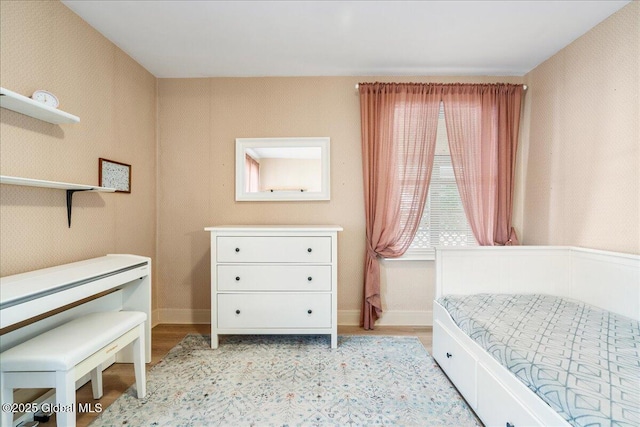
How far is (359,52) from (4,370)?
10.5 feet

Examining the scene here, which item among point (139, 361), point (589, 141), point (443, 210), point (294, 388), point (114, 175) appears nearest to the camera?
point (139, 361)

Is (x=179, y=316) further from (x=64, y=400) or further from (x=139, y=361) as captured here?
(x=64, y=400)

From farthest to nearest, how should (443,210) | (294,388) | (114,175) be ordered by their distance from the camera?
(443,210) < (114,175) < (294,388)

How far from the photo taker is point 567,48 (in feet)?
8.70

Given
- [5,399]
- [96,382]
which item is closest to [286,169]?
[96,382]

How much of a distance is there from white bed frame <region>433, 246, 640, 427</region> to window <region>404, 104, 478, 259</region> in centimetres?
76

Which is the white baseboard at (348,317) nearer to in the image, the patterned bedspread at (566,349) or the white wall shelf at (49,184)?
the patterned bedspread at (566,349)

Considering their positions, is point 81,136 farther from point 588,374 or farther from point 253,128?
point 588,374

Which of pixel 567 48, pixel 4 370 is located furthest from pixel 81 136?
pixel 567 48

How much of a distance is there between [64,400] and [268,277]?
1.53 meters

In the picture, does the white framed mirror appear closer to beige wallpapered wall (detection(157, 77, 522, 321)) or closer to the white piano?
beige wallpapered wall (detection(157, 77, 522, 321))

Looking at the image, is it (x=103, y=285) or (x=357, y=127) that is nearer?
(x=103, y=285)

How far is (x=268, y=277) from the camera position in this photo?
272 cm

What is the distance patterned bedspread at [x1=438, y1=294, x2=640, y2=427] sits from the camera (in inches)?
43.8
